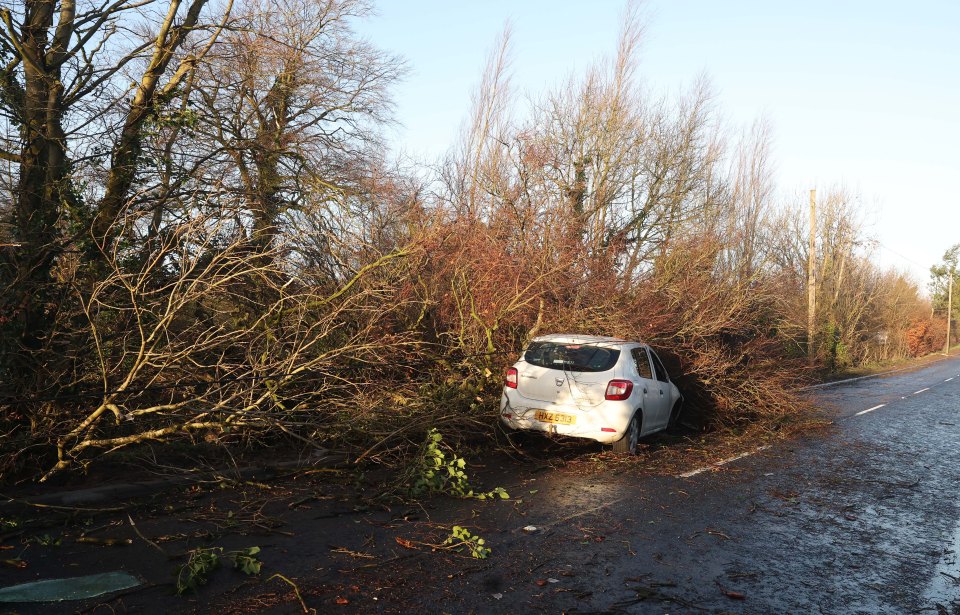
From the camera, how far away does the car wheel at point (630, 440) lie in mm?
9469

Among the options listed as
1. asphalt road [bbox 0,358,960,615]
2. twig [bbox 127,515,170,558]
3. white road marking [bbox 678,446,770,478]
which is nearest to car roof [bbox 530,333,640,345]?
asphalt road [bbox 0,358,960,615]

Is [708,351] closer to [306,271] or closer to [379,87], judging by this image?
[306,271]

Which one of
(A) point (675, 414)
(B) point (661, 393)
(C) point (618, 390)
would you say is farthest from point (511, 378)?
(A) point (675, 414)

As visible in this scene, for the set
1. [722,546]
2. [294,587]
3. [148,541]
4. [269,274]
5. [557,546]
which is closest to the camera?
[294,587]

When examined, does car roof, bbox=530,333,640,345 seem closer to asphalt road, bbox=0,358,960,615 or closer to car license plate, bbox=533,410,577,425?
car license plate, bbox=533,410,577,425

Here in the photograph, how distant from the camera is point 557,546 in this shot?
5.48 m

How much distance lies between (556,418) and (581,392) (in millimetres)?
479

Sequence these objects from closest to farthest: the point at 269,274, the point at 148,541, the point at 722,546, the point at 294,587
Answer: the point at 294,587
the point at 148,541
the point at 722,546
the point at 269,274

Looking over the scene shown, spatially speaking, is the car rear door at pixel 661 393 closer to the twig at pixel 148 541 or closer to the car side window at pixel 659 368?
the car side window at pixel 659 368

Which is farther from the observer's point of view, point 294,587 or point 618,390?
point 618,390

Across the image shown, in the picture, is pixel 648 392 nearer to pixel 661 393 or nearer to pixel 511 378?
pixel 661 393

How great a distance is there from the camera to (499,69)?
26.4m

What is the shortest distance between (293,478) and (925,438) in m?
11.1

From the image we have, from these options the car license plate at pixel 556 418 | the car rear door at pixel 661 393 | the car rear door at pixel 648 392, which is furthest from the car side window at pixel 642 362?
the car license plate at pixel 556 418
